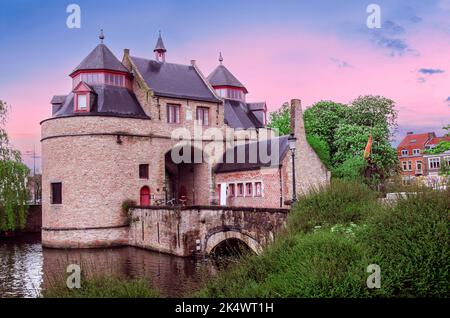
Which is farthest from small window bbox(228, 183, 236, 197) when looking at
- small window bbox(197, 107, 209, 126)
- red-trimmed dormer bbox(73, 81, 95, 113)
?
red-trimmed dormer bbox(73, 81, 95, 113)

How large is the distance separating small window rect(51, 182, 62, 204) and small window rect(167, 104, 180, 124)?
26.9ft

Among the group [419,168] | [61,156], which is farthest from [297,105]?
[419,168]

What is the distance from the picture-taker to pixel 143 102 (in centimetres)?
3162

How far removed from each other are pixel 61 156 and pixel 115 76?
21.7 feet

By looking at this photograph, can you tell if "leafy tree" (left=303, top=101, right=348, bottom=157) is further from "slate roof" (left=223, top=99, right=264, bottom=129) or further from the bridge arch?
the bridge arch

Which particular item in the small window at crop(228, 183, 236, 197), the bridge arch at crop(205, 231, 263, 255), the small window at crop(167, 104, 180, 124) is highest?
the small window at crop(167, 104, 180, 124)

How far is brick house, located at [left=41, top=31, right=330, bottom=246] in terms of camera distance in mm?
28156

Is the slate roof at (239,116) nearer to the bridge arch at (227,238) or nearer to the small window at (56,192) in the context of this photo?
the small window at (56,192)

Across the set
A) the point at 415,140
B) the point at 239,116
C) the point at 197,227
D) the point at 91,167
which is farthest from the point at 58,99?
the point at 415,140

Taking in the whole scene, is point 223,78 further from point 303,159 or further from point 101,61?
point 303,159

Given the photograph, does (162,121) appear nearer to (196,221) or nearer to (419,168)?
(196,221)

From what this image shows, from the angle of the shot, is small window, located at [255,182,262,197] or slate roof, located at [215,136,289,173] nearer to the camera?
slate roof, located at [215,136,289,173]

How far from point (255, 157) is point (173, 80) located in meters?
9.37

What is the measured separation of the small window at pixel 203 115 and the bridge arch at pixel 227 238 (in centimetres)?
1175
